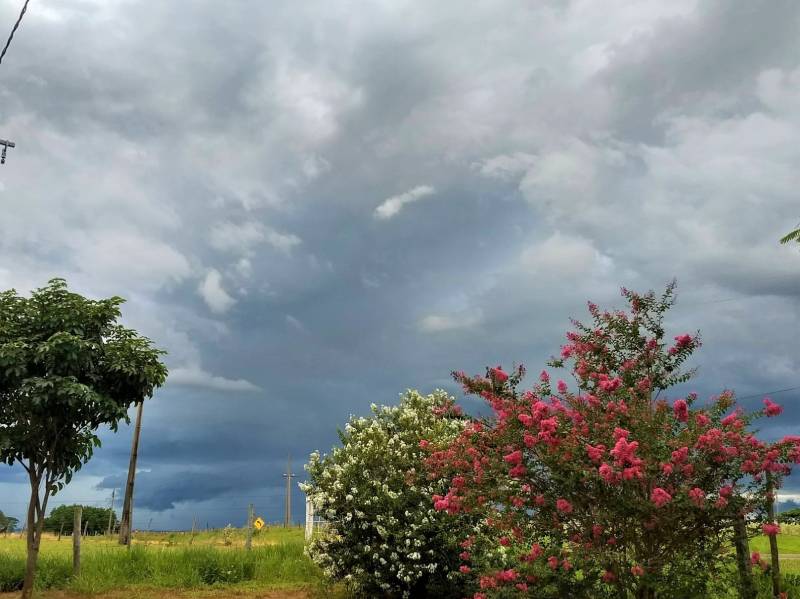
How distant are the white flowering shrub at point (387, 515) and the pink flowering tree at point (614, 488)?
3220mm

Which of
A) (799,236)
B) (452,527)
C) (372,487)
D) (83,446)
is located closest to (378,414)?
(372,487)

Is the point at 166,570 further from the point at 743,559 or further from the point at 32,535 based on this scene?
the point at 743,559

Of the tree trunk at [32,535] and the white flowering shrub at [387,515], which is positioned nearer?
the white flowering shrub at [387,515]

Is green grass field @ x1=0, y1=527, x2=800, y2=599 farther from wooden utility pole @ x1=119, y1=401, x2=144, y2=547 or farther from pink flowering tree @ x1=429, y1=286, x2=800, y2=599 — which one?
wooden utility pole @ x1=119, y1=401, x2=144, y2=547

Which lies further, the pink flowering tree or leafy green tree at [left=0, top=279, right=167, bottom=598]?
leafy green tree at [left=0, top=279, right=167, bottom=598]

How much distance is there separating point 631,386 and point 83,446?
1050 centimetres

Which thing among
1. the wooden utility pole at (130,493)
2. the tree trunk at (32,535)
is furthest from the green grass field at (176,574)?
the wooden utility pole at (130,493)

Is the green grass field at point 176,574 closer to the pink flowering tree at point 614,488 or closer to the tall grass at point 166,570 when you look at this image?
the tall grass at point 166,570

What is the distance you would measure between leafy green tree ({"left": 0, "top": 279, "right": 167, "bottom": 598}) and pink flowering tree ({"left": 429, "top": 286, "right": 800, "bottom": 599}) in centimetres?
783

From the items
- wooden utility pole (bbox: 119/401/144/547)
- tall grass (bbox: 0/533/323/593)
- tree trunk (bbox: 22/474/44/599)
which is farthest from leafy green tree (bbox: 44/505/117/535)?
tree trunk (bbox: 22/474/44/599)

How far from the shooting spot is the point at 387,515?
12.4 meters

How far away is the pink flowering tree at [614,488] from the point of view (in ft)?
24.7

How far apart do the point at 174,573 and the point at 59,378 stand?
6953 mm

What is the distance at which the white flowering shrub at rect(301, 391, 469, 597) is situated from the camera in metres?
12.2
